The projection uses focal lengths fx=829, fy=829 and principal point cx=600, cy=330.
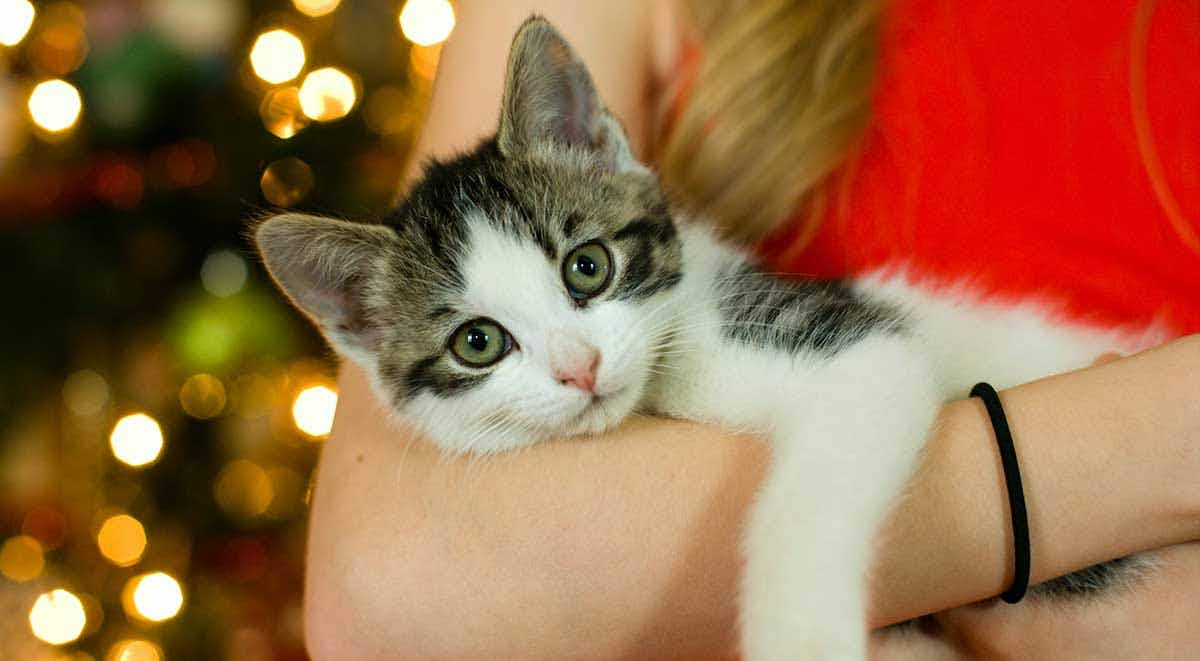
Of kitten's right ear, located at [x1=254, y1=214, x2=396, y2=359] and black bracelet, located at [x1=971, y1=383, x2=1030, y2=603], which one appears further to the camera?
kitten's right ear, located at [x1=254, y1=214, x2=396, y2=359]

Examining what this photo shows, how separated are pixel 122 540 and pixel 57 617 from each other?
0.63 feet

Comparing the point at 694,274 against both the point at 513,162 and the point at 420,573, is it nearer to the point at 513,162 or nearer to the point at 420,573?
the point at 513,162

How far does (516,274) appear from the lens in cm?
92

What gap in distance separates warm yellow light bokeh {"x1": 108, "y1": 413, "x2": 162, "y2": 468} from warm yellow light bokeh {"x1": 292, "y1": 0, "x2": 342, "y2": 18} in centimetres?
83

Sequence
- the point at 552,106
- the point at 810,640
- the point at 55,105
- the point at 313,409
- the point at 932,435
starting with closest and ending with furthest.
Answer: the point at 810,640 < the point at 932,435 < the point at 552,106 < the point at 55,105 < the point at 313,409

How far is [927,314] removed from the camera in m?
1.06

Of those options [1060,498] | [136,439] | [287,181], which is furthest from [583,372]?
[136,439]

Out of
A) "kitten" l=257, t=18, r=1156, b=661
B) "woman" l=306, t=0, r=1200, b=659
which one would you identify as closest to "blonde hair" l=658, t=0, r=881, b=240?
"woman" l=306, t=0, r=1200, b=659

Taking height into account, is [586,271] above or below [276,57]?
below

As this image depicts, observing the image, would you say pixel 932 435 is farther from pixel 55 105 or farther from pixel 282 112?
pixel 55 105

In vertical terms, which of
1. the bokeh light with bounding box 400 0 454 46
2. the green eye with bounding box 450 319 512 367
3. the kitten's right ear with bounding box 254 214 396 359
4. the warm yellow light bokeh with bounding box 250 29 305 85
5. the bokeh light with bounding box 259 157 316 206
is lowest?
the green eye with bounding box 450 319 512 367

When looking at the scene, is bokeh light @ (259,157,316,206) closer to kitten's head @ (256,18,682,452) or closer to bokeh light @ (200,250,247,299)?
bokeh light @ (200,250,247,299)

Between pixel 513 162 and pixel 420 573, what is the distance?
1.61 feet

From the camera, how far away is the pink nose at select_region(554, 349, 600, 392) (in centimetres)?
86
